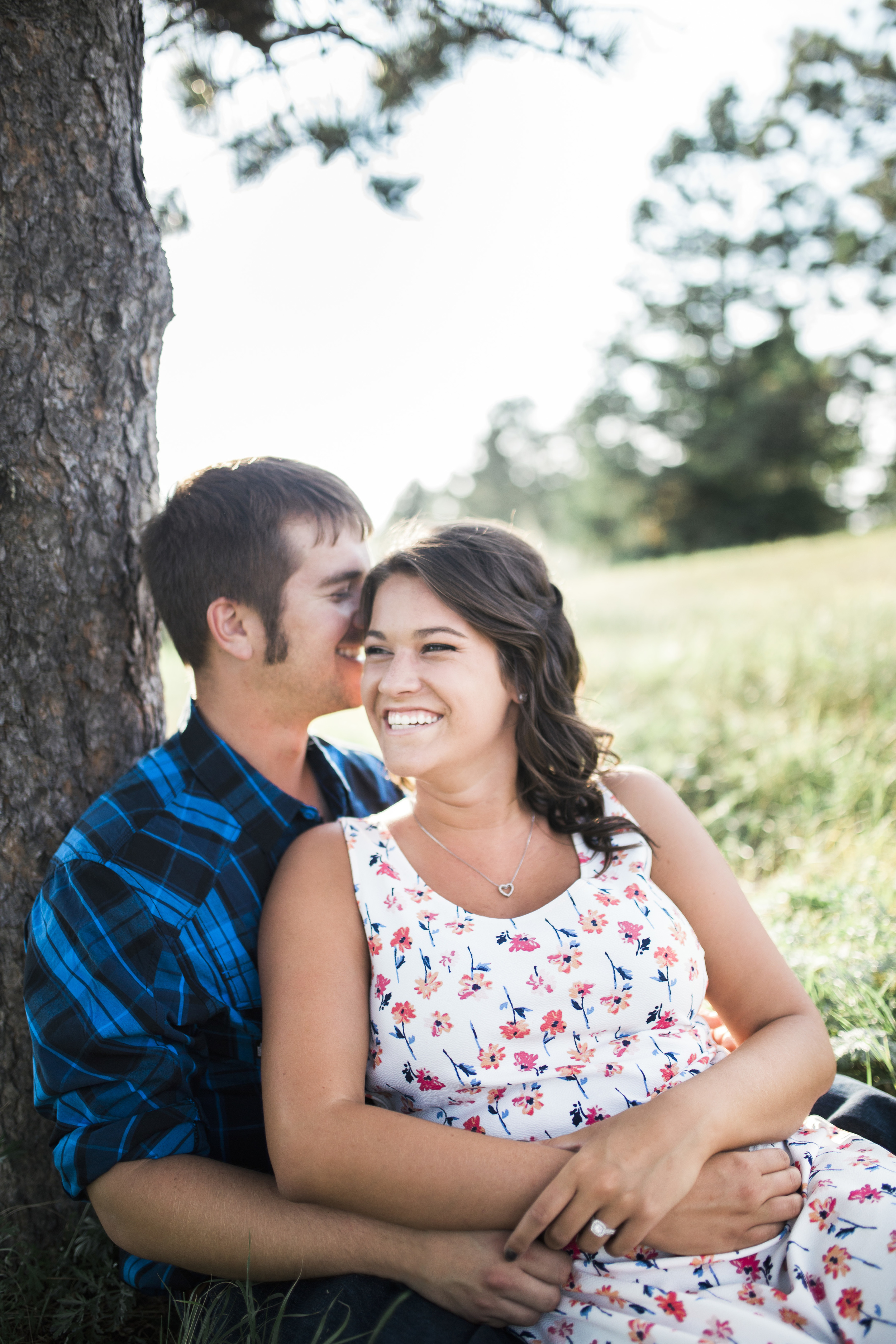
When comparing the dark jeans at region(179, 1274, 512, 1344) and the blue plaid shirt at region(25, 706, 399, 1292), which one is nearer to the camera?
the dark jeans at region(179, 1274, 512, 1344)

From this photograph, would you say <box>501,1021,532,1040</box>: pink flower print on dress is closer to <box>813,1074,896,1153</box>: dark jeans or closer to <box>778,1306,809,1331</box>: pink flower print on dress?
<box>778,1306,809,1331</box>: pink flower print on dress

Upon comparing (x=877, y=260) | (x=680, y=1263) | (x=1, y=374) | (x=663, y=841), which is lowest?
(x=680, y=1263)

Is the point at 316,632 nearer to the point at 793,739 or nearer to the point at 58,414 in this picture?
the point at 58,414

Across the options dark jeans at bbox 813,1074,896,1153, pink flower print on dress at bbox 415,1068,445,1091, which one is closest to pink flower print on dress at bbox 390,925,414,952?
pink flower print on dress at bbox 415,1068,445,1091

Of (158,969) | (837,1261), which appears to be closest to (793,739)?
(837,1261)

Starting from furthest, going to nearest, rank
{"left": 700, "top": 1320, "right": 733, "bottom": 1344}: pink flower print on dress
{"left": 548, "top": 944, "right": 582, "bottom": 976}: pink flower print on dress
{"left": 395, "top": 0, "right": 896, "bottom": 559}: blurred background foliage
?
{"left": 395, "top": 0, "right": 896, "bottom": 559}: blurred background foliage, {"left": 548, "top": 944, "right": 582, "bottom": 976}: pink flower print on dress, {"left": 700, "top": 1320, "right": 733, "bottom": 1344}: pink flower print on dress

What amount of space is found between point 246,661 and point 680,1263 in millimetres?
Result: 1683

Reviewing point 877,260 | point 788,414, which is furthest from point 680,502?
point 877,260

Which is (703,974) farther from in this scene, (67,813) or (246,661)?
(67,813)

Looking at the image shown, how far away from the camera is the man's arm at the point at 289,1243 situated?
161cm

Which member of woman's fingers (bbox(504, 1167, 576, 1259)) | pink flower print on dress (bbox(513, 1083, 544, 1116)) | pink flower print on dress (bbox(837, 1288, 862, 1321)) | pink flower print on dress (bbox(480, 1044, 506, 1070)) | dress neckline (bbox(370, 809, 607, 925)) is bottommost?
pink flower print on dress (bbox(837, 1288, 862, 1321))

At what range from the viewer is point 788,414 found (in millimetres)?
28156

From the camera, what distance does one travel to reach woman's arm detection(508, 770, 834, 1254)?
1594mm

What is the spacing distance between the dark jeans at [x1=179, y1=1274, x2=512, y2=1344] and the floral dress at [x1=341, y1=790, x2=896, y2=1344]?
0.14 m
